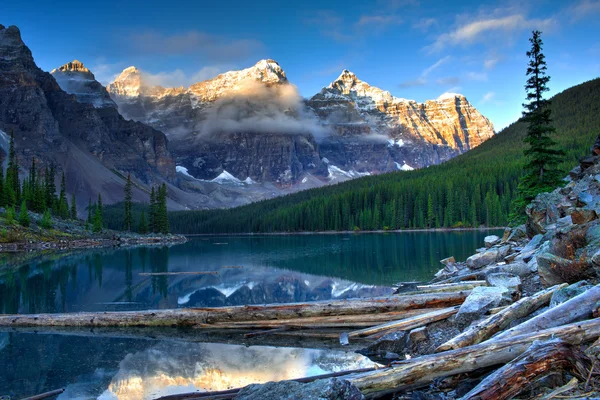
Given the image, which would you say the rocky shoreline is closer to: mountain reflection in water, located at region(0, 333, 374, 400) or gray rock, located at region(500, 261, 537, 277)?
mountain reflection in water, located at region(0, 333, 374, 400)

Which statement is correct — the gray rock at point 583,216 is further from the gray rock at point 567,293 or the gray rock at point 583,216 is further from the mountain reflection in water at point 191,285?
the mountain reflection in water at point 191,285

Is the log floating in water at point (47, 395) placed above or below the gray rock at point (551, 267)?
below

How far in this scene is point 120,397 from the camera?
1162 centimetres

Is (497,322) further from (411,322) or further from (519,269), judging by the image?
(519,269)

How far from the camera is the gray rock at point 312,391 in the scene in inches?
269

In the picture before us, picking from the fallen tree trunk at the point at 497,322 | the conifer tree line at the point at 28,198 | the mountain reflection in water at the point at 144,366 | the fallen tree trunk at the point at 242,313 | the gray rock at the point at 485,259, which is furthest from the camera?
the conifer tree line at the point at 28,198

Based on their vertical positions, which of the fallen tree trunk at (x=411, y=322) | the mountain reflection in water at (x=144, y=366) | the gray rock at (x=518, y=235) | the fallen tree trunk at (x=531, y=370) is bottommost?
the mountain reflection in water at (x=144, y=366)

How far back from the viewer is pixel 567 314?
8.41 metres

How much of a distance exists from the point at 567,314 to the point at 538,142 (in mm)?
31830

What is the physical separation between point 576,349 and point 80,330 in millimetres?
18130

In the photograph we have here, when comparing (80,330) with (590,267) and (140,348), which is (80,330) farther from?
(590,267)

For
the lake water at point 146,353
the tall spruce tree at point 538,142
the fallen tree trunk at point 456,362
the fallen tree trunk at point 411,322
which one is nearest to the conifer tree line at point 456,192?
the tall spruce tree at point 538,142

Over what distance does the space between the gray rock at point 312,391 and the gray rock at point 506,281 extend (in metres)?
8.15

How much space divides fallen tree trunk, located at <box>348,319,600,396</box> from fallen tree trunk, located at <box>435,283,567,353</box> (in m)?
1.50
